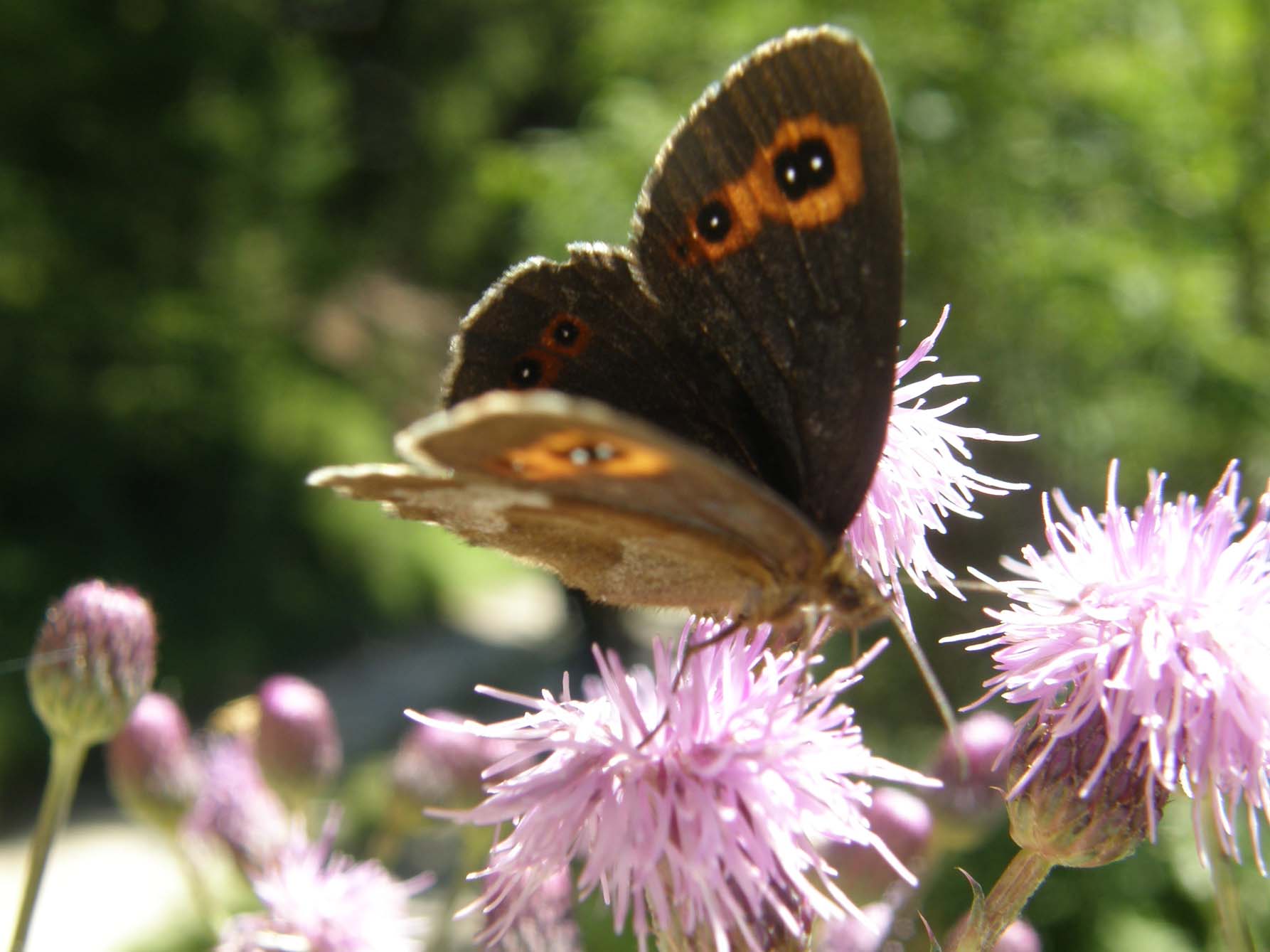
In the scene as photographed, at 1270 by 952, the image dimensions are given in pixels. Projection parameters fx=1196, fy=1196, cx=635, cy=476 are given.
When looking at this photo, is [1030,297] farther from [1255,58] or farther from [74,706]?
[74,706]

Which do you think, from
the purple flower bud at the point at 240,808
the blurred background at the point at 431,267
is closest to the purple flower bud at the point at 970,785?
the purple flower bud at the point at 240,808

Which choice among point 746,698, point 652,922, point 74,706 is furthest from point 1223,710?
point 74,706

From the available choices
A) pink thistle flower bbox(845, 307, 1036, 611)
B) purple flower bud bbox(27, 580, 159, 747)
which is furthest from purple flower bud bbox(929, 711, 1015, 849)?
purple flower bud bbox(27, 580, 159, 747)

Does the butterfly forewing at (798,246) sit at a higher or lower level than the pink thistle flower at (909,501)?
higher

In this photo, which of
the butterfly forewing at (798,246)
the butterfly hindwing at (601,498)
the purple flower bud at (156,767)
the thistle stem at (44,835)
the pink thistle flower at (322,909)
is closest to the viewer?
the butterfly hindwing at (601,498)

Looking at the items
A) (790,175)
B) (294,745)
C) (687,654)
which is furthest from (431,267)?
(687,654)

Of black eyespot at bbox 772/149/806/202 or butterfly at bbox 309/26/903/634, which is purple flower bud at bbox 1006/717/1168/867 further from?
black eyespot at bbox 772/149/806/202

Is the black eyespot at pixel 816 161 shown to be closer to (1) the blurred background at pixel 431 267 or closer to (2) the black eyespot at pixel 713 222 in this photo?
(2) the black eyespot at pixel 713 222

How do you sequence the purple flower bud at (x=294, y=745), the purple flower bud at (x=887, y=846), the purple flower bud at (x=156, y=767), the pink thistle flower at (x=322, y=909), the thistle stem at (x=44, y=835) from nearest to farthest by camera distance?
the thistle stem at (x=44, y=835) < the pink thistle flower at (x=322, y=909) < the purple flower bud at (x=887, y=846) < the purple flower bud at (x=156, y=767) < the purple flower bud at (x=294, y=745)
